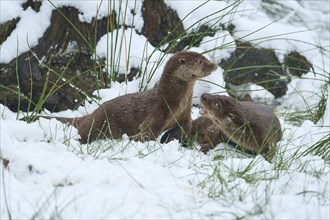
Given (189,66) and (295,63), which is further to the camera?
(295,63)

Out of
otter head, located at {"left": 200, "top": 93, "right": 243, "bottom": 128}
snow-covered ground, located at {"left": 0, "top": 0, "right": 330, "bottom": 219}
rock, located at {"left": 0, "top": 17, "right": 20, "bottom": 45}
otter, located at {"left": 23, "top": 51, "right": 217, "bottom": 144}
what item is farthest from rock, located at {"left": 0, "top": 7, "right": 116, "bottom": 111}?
snow-covered ground, located at {"left": 0, "top": 0, "right": 330, "bottom": 219}

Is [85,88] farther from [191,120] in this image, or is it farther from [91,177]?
[91,177]

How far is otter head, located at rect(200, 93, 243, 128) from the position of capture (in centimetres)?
498

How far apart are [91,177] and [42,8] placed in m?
3.61

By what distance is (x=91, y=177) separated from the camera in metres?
3.09

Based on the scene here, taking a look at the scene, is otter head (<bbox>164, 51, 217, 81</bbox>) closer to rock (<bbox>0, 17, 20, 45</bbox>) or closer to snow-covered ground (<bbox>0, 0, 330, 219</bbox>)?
snow-covered ground (<bbox>0, 0, 330, 219</bbox>)

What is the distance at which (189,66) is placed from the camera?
5285 mm

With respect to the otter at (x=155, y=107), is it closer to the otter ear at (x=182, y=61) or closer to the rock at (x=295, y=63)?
the otter ear at (x=182, y=61)

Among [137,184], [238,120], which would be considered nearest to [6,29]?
[238,120]

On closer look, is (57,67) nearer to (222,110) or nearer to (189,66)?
(189,66)

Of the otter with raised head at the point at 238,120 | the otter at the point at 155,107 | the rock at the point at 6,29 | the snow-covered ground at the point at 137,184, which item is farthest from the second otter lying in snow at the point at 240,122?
the rock at the point at 6,29

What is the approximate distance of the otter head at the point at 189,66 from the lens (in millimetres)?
5230

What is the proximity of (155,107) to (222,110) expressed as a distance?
1.87ft

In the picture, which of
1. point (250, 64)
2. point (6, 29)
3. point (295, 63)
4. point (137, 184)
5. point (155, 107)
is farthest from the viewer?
point (295, 63)
